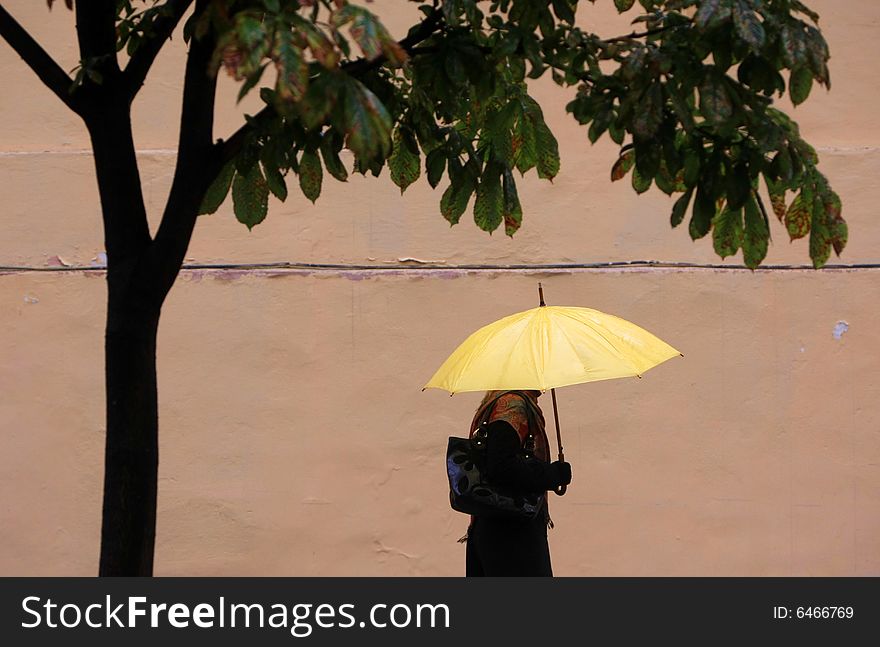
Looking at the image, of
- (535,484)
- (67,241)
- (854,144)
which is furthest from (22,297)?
(854,144)

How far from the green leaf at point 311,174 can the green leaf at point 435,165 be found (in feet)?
1.19

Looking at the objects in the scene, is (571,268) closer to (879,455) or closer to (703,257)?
(703,257)

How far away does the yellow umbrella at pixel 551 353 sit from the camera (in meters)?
4.48

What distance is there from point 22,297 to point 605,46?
3924mm

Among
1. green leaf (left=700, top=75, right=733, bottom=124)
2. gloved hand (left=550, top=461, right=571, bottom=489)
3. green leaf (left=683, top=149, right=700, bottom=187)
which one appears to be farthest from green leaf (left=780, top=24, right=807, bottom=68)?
gloved hand (left=550, top=461, right=571, bottom=489)

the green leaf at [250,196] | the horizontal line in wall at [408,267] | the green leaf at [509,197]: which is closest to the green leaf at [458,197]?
the green leaf at [509,197]

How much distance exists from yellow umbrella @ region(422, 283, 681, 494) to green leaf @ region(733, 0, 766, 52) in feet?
4.43

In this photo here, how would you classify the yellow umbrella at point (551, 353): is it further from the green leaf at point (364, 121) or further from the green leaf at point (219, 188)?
the green leaf at point (364, 121)

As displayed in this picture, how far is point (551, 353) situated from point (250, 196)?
118cm

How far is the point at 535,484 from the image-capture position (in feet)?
15.5

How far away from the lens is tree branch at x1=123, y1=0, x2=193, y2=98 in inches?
159

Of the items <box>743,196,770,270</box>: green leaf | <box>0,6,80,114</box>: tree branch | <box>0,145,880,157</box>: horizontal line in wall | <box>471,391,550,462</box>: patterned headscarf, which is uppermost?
<box>0,145,880,157</box>: horizontal line in wall

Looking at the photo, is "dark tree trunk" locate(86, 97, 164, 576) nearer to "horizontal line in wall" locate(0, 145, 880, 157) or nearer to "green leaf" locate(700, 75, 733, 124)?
"green leaf" locate(700, 75, 733, 124)

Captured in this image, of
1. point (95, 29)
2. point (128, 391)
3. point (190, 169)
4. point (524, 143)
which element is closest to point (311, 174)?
point (190, 169)
